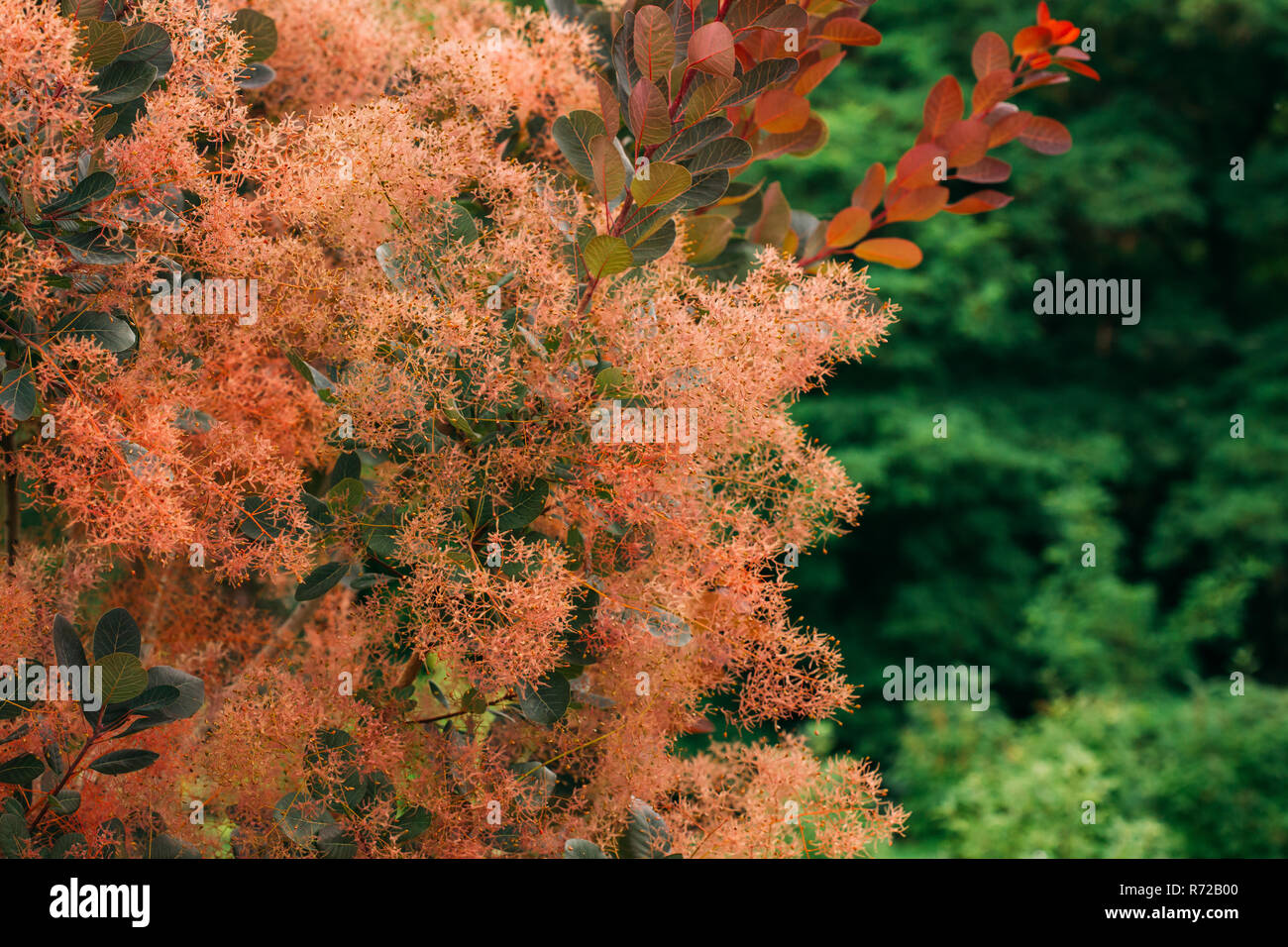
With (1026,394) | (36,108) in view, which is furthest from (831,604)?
(36,108)

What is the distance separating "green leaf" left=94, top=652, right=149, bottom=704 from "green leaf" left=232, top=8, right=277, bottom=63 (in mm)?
758

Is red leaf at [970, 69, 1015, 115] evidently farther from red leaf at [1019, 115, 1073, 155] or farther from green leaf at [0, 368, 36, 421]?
green leaf at [0, 368, 36, 421]

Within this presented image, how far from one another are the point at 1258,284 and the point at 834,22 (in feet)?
22.7

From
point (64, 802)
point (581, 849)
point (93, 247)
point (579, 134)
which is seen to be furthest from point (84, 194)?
point (581, 849)

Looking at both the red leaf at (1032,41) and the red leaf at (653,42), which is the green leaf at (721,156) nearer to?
the red leaf at (653,42)

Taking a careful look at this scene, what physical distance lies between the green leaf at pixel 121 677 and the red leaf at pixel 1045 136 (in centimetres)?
124

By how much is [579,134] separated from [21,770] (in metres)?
0.88

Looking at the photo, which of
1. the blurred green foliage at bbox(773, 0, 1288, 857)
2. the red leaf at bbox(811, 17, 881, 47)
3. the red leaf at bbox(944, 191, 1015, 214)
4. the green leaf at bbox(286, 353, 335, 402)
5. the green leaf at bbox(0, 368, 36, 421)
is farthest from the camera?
the blurred green foliage at bbox(773, 0, 1288, 857)

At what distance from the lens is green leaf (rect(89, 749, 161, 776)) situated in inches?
42.5

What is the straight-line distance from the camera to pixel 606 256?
1.07 m

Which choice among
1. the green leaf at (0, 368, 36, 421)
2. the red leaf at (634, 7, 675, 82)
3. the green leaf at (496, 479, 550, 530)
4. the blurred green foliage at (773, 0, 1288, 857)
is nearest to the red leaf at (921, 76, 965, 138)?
the red leaf at (634, 7, 675, 82)

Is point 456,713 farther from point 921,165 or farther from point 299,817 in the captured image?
point 921,165

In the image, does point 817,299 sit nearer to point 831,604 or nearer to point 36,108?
point 36,108

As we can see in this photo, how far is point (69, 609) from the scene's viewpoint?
1.30 m
